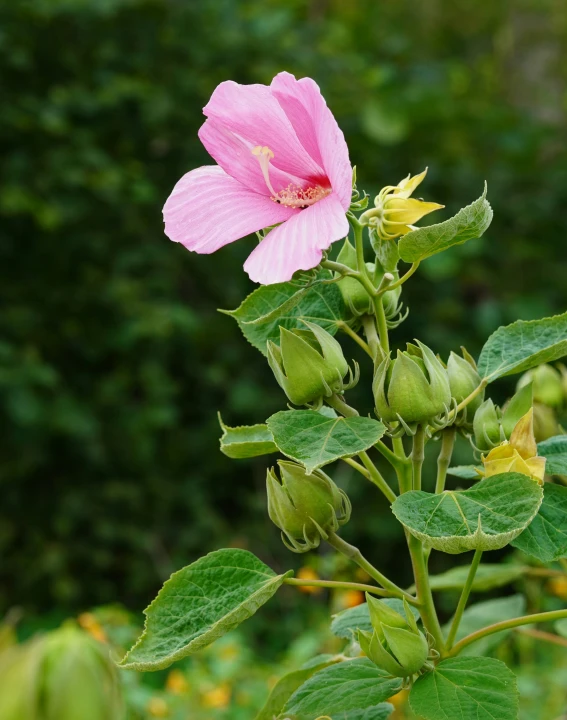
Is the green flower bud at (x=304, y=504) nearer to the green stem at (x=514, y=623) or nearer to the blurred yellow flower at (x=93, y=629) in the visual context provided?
the green stem at (x=514, y=623)

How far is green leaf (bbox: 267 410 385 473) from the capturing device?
0.43 meters

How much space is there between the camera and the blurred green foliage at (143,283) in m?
2.21

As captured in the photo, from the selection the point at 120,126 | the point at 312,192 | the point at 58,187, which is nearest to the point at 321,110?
the point at 312,192

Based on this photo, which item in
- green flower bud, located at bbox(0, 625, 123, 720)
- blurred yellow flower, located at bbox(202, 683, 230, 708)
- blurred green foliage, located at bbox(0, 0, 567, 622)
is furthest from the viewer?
blurred green foliage, located at bbox(0, 0, 567, 622)

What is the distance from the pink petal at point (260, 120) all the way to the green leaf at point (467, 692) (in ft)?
0.92

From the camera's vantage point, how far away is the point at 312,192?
503 millimetres

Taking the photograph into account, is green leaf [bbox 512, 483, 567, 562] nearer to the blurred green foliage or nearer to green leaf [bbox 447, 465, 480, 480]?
green leaf [bbox 447, 465, 480, 480]

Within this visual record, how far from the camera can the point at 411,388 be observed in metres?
0.45

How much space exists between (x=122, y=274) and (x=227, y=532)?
0.75m

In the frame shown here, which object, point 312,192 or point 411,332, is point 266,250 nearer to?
point 312,192

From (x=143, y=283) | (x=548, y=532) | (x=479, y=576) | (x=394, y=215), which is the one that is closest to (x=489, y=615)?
(x=479, y=576)

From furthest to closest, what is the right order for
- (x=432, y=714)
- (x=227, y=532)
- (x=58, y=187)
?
(x=227, y=532) → (x=58, y=187) → (x=432, y=714)

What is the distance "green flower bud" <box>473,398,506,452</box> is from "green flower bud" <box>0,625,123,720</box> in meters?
0.32

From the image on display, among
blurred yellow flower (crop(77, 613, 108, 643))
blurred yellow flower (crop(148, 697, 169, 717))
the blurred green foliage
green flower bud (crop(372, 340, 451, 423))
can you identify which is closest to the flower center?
green flower bud (crop(372, 340, 451, 423))
